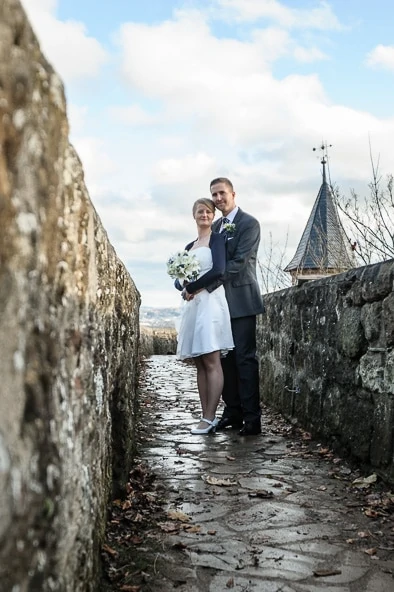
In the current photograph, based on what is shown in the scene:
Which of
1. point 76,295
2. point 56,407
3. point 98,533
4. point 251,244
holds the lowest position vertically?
point 98,533

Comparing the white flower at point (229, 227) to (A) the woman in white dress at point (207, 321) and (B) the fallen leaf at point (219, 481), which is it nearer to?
(A) the woman in white dress at point (207, 321)

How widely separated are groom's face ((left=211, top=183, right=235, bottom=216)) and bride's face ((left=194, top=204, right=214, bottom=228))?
170mm

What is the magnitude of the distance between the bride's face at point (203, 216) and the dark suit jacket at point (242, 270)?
240 mm

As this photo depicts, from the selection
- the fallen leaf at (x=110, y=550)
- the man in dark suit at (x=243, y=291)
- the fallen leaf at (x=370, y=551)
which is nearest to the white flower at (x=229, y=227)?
the man in dark suit at (x=243, y=291)

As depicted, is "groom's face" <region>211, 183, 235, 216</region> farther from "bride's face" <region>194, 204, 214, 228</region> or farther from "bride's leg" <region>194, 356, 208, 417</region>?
"bride's leg" <region>194, 356, 208, 417</region>

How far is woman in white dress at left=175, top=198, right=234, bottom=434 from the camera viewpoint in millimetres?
5406

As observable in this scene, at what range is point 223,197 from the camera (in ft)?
18.5

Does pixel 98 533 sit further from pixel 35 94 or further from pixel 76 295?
pixel 35 94

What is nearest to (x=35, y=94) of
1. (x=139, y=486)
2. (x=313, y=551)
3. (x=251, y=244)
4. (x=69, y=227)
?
(x=69, y=227)

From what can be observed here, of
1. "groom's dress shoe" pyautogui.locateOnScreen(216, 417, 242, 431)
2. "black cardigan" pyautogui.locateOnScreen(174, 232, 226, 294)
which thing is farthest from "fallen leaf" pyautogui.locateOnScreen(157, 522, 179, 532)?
"groom's dress shoe" pyautogui.locateOnScreen(216, 417, 242, 431)

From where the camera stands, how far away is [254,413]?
18.0 ft

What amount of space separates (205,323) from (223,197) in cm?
111

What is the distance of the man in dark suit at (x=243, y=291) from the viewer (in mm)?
5496

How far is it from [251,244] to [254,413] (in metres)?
1.42
